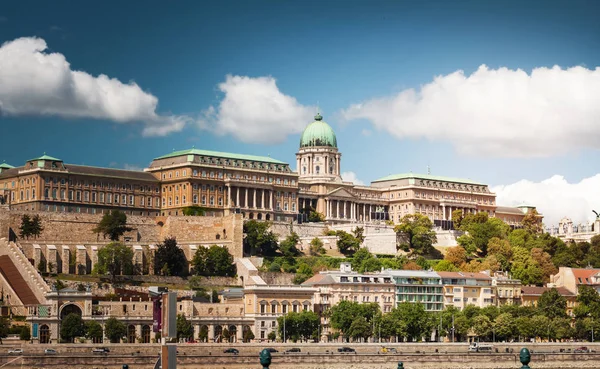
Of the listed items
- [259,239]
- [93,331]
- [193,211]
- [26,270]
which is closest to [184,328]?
[93,331]

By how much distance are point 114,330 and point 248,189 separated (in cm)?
5877

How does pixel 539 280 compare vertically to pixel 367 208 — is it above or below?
below

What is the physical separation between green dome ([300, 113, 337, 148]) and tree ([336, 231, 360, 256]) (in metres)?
40.4

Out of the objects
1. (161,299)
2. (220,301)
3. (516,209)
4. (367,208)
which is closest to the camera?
(161,299)

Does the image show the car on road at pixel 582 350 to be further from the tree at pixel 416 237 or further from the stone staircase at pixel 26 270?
the tree at pixel 416 237

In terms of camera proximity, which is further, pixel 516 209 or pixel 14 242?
pixel 516 209

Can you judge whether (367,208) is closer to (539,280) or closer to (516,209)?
(516,209)

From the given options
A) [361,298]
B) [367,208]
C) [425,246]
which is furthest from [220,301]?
[367,208]

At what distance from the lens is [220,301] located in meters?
105

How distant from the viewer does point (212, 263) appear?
11675 centimetres

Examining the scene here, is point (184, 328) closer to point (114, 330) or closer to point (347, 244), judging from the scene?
point (114, 330)

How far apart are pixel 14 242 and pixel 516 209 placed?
99460 millimetres

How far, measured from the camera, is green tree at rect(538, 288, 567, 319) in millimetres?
111688

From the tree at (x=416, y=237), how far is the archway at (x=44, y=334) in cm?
5834
